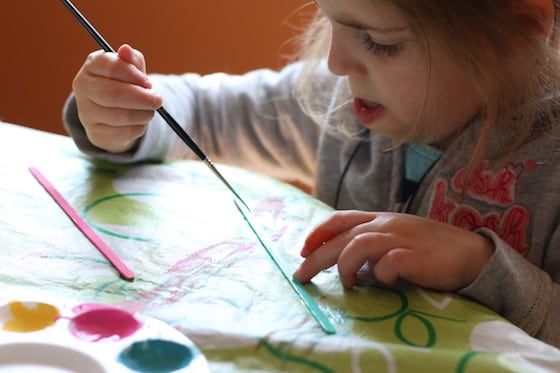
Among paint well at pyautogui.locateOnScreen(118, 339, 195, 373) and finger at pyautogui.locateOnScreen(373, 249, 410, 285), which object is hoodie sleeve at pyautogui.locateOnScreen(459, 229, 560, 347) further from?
paint well at pyautogui.locateOnScreen(118, 339, 195, 373)

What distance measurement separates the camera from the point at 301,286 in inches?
19.7

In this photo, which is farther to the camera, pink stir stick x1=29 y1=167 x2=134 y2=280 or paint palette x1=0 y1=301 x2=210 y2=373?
pink stir stick x1=29 y1=167 x2=134 y2=280

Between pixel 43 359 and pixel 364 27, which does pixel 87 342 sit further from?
pixel 364 27

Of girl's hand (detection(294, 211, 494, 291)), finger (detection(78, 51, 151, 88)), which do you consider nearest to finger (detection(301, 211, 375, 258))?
girl's hand (detection(294, 211, 494, 291))

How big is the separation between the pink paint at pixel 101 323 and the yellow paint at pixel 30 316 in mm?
14

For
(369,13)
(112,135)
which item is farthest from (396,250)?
(112,135)

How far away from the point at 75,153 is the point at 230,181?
0.53 ft

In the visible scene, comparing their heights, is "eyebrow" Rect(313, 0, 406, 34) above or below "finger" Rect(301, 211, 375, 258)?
above

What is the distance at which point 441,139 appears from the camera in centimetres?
Answer: 74

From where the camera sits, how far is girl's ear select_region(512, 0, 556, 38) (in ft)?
2.09

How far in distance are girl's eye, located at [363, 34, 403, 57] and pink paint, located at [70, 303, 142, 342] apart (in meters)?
0.32

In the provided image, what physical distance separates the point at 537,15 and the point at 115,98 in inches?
14.7

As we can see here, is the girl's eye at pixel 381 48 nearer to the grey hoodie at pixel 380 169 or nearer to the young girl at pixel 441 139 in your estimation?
the young girl at pixel 441 139

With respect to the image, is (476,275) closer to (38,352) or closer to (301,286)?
(301,286)
